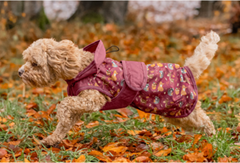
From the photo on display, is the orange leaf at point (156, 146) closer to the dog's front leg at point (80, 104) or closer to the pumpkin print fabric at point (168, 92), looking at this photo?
the pumpkin print fabric at point (168, 92)

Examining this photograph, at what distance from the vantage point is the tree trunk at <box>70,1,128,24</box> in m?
9.21

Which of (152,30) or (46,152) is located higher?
(152,30)

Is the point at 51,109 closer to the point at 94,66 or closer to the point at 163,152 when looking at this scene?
the point at 94,66

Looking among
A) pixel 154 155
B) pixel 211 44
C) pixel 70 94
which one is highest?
pixel 211 44

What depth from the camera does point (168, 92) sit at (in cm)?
293

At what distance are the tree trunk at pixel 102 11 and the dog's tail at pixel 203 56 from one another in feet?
20.9

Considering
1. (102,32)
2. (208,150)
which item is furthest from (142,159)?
(102,32)

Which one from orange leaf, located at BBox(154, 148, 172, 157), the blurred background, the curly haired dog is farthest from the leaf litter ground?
the blurred background

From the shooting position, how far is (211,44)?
3.15m

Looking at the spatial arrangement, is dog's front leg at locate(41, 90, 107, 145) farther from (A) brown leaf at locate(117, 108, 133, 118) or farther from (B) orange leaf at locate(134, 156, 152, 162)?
(A) brown leaf at locate(117, 108, 133, 118)

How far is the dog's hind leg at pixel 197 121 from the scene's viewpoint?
3.09m

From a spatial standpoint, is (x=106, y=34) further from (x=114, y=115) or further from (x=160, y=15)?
(x=160, y=15)

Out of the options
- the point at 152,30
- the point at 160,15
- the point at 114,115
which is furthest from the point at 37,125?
the point at 160,15

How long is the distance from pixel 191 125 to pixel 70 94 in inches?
58.7
